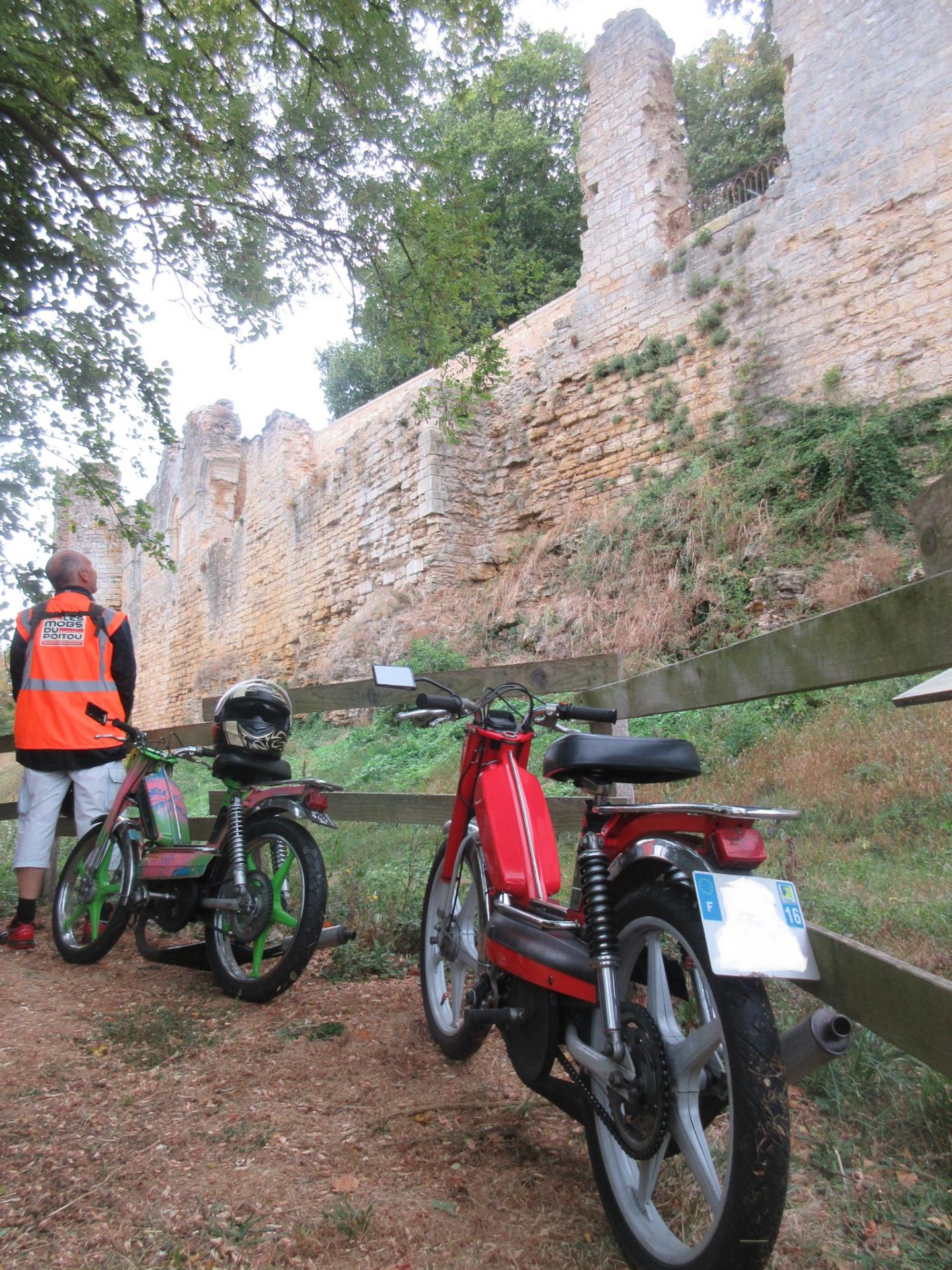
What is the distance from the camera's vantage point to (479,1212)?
1.81 m

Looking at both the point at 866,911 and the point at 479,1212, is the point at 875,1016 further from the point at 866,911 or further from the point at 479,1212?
the point at 866,911

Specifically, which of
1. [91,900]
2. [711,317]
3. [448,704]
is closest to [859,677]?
[448,704]

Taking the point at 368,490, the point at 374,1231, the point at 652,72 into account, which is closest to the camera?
the point at 374,1231

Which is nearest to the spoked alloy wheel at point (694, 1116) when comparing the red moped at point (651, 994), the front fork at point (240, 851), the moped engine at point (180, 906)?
the red moped at point (651, 994)

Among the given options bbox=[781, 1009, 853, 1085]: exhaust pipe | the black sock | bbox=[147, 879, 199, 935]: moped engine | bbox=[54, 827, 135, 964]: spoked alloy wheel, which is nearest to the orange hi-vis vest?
bbox=[54, 827, 135, 964]: spoked alloy wheel

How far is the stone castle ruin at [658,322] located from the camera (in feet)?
26.1

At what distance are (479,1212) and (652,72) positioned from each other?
40.3 ft

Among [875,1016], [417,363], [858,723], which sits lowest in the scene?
[875,1016]

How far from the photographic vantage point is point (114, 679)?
430cm

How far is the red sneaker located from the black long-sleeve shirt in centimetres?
75

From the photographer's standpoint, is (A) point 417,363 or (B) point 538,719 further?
(A) point 417,363

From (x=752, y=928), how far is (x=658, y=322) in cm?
963

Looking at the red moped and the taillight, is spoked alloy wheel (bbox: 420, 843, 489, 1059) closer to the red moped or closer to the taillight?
the red moped

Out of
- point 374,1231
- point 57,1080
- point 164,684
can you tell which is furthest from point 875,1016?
point 164,684
